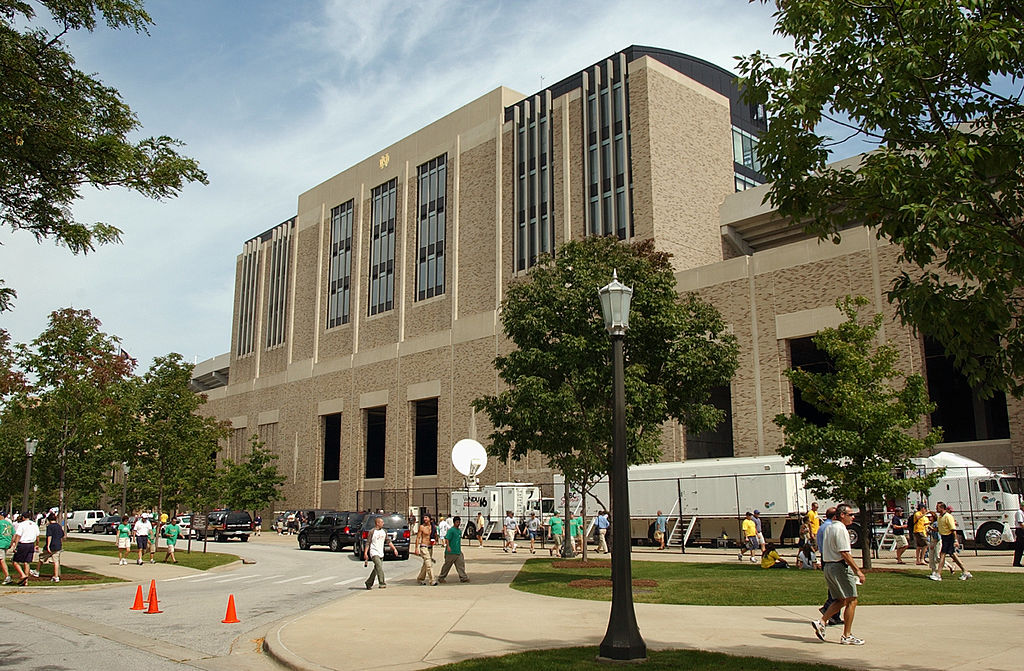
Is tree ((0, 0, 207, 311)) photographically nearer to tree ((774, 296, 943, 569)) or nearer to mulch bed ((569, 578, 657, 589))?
mulch bed ((569, 578, 657, 589))

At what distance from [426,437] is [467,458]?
2625 centimetres

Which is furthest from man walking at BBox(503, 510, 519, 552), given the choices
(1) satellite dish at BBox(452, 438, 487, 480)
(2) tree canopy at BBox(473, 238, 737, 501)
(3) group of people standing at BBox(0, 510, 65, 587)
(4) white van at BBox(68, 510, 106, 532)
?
(4) white van at BBox(68, 510, 106, 532)

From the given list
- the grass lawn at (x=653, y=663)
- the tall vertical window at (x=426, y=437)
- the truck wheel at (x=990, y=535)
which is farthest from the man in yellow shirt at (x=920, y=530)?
the tall vertical window at (x=426, y=437)

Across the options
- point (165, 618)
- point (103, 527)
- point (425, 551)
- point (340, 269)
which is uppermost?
point (340, 269)

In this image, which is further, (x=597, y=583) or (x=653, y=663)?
(x=597, y=583)

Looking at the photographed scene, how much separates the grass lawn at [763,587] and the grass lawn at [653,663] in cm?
621

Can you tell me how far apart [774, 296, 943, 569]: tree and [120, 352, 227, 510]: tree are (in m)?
23.4

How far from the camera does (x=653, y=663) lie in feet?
30.3

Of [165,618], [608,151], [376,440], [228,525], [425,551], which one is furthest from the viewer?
[376,440]

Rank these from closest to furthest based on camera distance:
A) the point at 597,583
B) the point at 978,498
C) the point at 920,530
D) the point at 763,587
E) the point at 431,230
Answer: the point at 763,587 < the point at 597,583 < the point at 920,530 < the point at 978,498 < the point at 431,230

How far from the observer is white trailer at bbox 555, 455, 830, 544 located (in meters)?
31.9

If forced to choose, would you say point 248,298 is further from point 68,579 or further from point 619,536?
point 619,536

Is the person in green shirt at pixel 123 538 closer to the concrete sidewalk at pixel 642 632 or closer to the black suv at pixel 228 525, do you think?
the concrete sidewalk at pixel 642 632

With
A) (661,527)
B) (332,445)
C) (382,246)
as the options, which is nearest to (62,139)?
(661,527)
